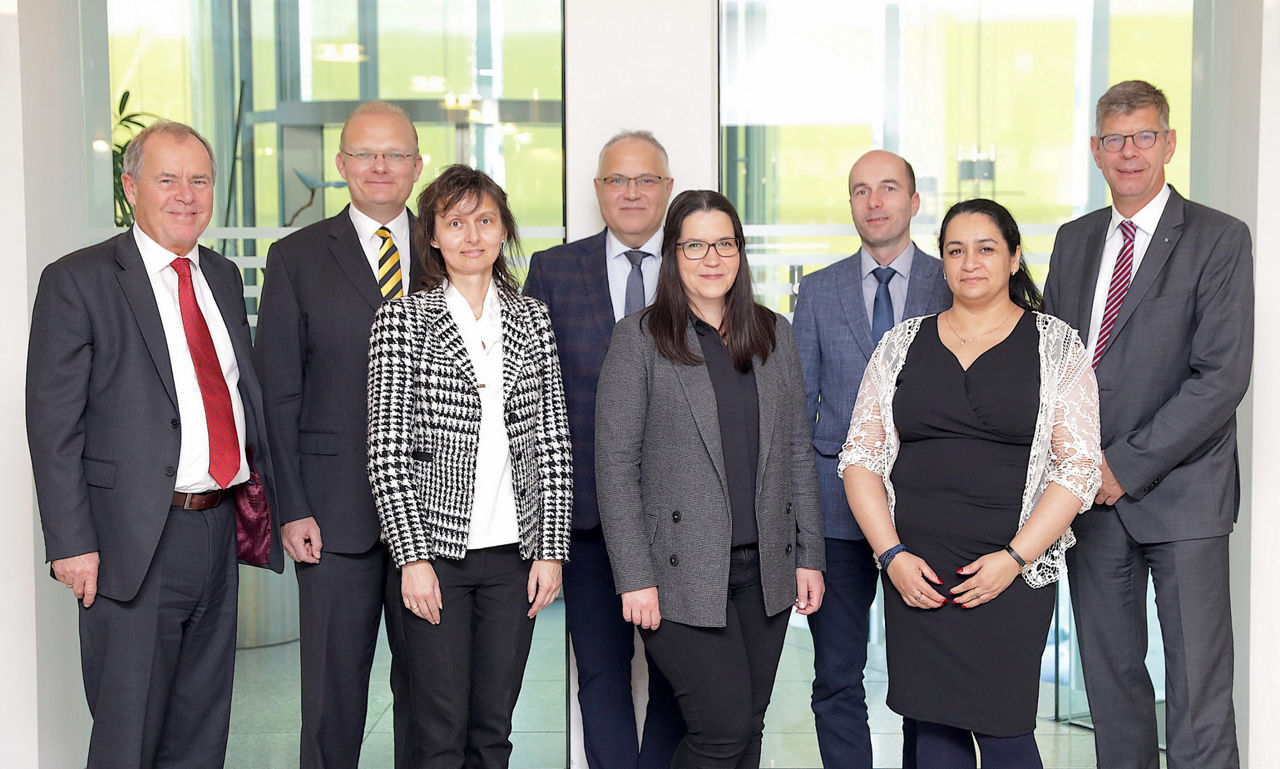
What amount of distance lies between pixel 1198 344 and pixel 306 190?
3.22 meters

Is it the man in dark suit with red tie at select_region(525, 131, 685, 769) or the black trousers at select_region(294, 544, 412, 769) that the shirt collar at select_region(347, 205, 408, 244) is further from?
the black trousers at select_region(294, 544, 412, 769)

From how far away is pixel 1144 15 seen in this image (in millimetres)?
4391

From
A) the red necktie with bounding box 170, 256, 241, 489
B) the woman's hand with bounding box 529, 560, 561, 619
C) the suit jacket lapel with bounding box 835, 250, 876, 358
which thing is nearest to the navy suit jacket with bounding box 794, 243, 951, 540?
the suit jacket lapel with bounding box 835, 250, 876, 358

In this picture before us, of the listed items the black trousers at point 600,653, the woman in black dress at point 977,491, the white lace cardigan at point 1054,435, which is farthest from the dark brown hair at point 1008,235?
the black trousers at point 600,653

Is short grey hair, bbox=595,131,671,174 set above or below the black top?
above

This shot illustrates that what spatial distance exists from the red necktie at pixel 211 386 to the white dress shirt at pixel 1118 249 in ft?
8.09

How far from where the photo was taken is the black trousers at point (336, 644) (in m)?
3.26

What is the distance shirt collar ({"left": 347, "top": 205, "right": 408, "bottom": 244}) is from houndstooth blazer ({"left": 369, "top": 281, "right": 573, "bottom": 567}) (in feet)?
1.95

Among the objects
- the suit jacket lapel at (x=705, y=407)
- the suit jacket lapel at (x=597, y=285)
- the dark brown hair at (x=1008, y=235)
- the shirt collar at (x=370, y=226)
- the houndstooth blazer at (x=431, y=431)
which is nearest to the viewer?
the houndstooth blazer at (x=431, y=431)

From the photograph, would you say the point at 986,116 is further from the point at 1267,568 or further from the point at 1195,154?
the point at 1267,568

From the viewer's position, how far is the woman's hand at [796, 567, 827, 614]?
3.03 m

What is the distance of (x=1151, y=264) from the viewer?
3.24 meters

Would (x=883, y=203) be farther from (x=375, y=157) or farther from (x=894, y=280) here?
(x=375, y=157)

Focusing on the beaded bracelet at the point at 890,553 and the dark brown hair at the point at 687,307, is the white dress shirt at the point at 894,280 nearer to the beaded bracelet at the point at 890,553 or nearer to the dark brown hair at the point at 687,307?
the dark brown hair at the point at 687,307
